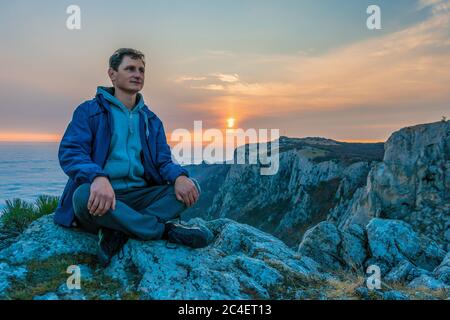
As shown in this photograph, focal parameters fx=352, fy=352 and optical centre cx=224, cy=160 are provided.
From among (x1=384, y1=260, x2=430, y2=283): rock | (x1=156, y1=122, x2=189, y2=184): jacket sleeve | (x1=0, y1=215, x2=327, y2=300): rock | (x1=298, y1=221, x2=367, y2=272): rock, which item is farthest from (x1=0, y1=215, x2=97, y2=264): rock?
(x1=298, y1=221, x2=367, y2=272): rock

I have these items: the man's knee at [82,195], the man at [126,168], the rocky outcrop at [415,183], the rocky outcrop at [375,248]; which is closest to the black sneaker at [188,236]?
the man at [126,168]

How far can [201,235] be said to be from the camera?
5.92m

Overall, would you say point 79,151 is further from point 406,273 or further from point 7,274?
point 406,273

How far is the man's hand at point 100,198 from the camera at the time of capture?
15.8ft

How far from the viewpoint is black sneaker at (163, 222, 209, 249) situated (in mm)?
5906

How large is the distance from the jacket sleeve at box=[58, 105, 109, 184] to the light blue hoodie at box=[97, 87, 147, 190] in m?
0.42

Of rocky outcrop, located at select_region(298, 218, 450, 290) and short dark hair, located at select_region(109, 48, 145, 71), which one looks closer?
short dark hair, located at select_region(109, 48, 145, 71)

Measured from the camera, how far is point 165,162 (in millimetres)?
6457

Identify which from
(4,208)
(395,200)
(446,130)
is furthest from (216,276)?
(446,130)

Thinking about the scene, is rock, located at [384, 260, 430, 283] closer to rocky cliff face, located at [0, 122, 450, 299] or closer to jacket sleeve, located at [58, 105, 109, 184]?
rocky cliff face, located at [0, 122, 450, 299]

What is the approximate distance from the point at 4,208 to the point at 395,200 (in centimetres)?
3561

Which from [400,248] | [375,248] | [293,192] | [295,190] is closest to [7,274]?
[375,248]

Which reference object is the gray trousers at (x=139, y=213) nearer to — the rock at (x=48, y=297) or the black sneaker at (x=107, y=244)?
the black sneaker at (x=107, y=244)
